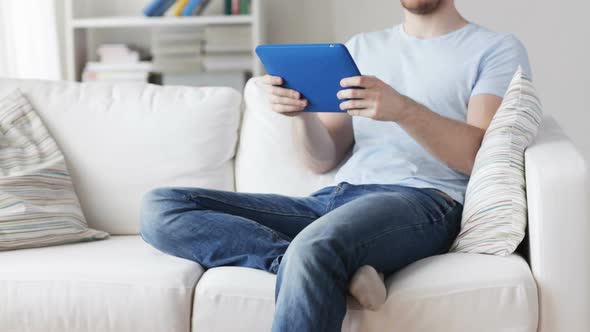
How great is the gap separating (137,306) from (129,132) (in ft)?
2.26

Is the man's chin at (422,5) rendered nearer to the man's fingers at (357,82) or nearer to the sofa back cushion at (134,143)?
the man's fingers at (357,82)

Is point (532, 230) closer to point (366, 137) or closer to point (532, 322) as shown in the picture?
point (532, 322)

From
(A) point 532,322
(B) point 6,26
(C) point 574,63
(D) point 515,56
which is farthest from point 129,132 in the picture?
(C) point 574,63

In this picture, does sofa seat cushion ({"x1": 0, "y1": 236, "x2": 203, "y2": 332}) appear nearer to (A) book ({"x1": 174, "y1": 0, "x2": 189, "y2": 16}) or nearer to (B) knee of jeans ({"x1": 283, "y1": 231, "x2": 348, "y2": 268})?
(B) knee of jeans ({"x1": 283, "y1": 231, "x2": 348, "y2": 268})

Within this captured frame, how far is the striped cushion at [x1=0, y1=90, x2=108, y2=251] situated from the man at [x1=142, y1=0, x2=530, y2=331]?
32 cm

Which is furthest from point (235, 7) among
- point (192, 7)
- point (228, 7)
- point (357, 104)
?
point (357, 104)

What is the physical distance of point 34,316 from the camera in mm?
1809

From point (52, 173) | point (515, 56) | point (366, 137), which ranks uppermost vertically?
point (515, 56)

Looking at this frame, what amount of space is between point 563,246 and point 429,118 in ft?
1.30

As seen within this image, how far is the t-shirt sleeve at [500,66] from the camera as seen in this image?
77.5 inches

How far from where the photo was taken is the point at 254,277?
1720mm

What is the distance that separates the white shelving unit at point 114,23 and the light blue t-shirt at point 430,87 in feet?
5.64

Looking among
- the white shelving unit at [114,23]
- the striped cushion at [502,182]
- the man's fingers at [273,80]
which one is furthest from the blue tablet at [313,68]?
the white shelving unit at [114,23]

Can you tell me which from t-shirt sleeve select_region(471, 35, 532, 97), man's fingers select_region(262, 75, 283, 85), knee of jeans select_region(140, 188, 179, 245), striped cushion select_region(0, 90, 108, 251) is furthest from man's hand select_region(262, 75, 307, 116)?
striped cushion select_region(0, 90, 108, 251)
